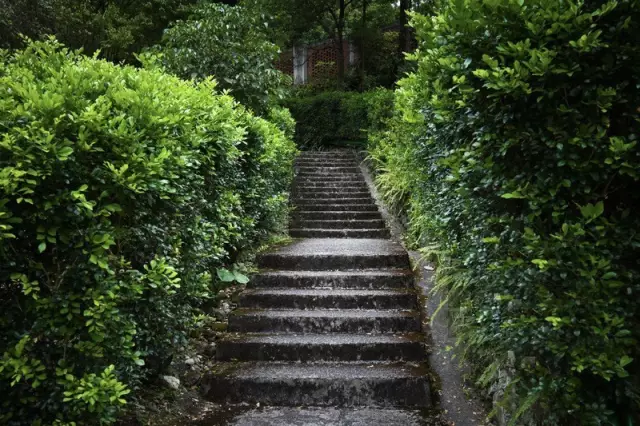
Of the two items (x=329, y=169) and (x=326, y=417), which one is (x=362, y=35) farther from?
(x=326, y=417)

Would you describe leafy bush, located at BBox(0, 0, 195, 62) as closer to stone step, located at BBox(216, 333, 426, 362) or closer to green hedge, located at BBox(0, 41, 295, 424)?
stone step, located at BBox(216, 333, 426, 362)

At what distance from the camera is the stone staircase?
402 centimetres

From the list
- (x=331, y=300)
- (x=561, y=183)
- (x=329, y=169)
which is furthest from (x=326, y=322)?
(x=329, y=169)

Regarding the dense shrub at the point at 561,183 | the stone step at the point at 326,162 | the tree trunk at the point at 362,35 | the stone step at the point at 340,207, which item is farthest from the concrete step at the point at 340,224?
the tree trunk at the point at 362,35

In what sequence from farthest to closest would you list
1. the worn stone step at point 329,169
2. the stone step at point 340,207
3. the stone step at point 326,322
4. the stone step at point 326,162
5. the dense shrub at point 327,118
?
1. the dense shrub at point 327,118
2. the stone step at point 326,162
3. the worn stone step at point 329,169
4. the stone step at point 340,207
5. the stone step at point 326,322

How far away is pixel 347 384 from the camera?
4.05m

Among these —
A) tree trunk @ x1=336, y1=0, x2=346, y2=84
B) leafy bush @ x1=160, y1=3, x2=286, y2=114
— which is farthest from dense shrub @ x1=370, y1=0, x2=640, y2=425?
tree trunk @ x1=336, y1=0, x2=346, y2=84

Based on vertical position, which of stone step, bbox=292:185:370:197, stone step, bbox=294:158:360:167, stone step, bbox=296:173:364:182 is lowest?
stone step, bbox=292:185:370:197

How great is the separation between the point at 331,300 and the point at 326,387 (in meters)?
1.30

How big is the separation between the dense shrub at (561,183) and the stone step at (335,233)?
526 centimetres

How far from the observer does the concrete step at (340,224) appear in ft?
27.8

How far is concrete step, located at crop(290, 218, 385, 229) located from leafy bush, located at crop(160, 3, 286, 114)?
6.89ft

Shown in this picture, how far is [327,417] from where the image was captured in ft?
12.4

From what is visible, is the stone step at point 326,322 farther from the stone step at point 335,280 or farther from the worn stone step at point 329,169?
the worn stone step at point 329,169
